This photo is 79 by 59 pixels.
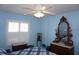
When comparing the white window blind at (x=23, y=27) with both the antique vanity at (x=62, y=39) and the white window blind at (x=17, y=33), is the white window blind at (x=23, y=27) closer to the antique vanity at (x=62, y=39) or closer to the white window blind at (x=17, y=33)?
the white window blind at (x=17, y=33)

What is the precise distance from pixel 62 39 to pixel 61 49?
0.42ft

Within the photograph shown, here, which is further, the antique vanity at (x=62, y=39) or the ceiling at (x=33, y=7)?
the antique vanity at (x=62, y=39)

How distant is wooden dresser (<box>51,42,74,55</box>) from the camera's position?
1071mm

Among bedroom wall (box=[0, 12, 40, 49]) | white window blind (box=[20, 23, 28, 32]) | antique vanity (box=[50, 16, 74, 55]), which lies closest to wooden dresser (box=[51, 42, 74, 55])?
antique vanity (box=[50, 16, 74, 55])

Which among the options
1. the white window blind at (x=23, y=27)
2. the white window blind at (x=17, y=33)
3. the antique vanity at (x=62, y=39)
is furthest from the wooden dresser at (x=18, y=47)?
the antique vanity at (x=62, y=39)

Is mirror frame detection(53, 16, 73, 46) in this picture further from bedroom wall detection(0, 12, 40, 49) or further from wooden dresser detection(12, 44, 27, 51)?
wooden dresser detection(12, 44, 27, 51)

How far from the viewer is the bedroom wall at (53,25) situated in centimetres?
108

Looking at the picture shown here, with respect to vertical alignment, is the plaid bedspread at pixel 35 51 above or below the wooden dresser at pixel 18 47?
below

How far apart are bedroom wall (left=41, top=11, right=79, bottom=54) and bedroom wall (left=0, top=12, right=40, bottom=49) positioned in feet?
0.27

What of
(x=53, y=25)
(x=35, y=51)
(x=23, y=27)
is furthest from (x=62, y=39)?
(x=23, y=27)

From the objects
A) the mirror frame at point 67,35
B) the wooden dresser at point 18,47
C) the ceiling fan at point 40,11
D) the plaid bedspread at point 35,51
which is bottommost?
the plaid bedspread at point 35,51

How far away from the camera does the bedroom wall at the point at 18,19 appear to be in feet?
3.59

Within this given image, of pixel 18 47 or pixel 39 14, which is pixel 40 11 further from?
pixel 18 47
